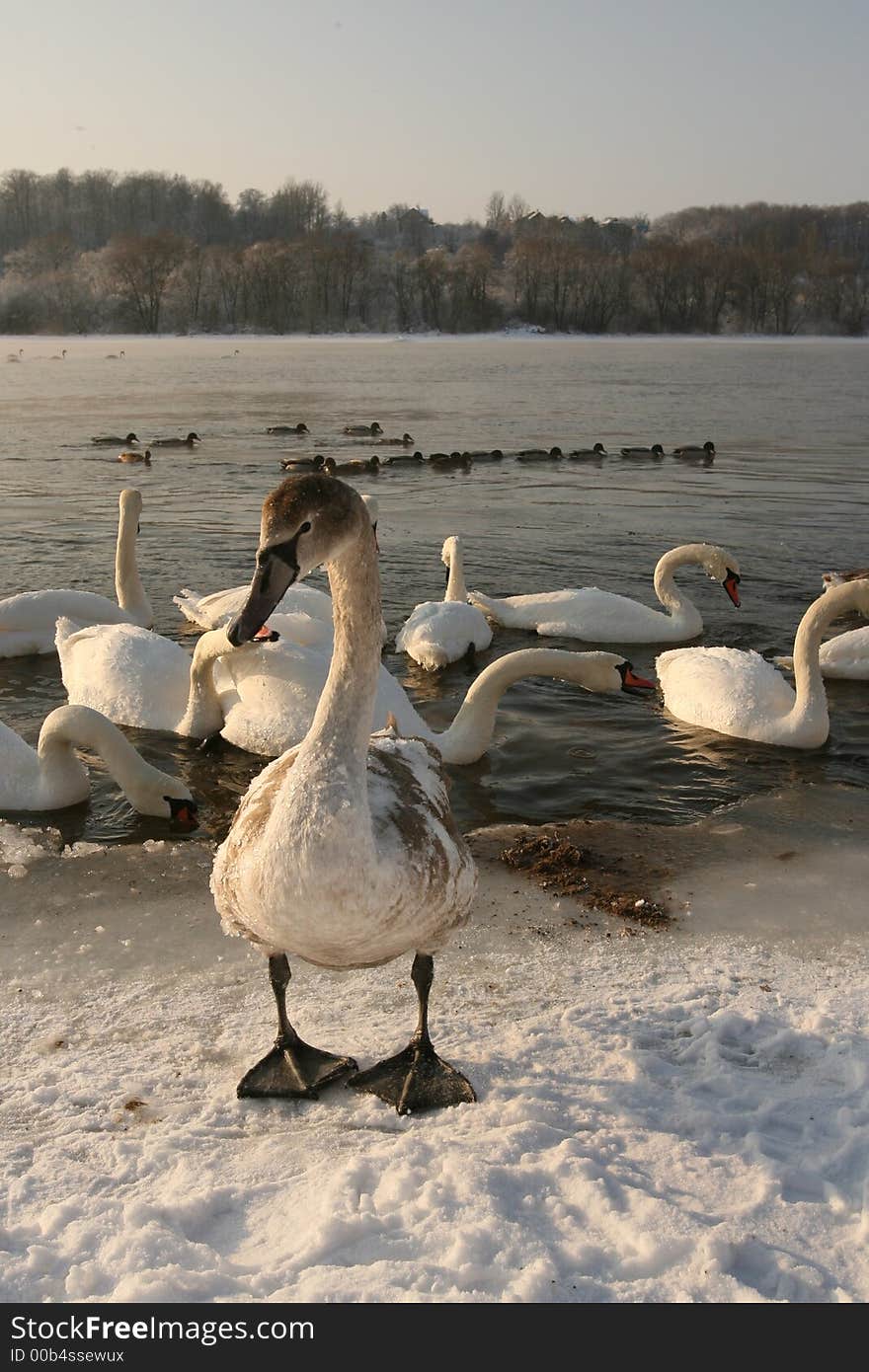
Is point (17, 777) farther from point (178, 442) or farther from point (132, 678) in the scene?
point (178, 442)

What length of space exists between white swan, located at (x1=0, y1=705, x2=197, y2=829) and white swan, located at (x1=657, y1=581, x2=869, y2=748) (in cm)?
370

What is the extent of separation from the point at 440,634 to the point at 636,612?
1.94 metres

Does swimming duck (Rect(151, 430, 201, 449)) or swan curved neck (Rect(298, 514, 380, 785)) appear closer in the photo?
swan curved neck (Rect(298, 514, 380, 785))

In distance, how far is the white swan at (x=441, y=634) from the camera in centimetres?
980

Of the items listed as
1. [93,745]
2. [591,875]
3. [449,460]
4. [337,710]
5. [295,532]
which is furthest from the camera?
[449,460]

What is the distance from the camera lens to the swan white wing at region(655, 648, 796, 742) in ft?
27.2

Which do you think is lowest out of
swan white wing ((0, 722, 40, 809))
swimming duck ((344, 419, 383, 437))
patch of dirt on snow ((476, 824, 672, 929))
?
patch of dirt on snow ((476, 824, 672, 929))

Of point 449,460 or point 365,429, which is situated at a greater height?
point 365,429

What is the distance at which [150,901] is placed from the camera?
562 cm

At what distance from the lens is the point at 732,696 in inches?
330

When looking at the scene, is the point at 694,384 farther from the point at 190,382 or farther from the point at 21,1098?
the point at 21,1098

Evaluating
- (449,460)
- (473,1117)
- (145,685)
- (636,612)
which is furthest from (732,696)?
(449,460)

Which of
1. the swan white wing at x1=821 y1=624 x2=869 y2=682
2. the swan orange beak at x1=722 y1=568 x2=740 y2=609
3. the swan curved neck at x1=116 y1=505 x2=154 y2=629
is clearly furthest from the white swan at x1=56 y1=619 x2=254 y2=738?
the swan orange beak at x1=722 y1=568 x2=740 y2=609

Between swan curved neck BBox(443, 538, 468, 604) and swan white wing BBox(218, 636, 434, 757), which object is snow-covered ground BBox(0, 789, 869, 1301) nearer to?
swan white wing BBox(218, 636, 434, 757)
